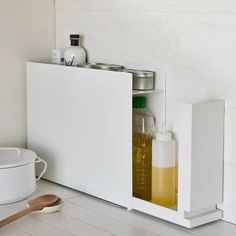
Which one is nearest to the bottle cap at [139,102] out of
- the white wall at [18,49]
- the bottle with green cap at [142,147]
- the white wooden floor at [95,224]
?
the bottle with green cap at [142,147]

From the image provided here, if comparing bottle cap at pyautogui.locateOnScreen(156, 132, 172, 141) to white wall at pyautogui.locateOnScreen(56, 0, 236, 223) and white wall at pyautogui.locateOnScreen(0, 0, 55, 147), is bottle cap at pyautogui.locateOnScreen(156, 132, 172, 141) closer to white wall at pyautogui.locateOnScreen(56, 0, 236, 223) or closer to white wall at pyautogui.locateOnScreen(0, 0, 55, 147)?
white wall at pyautogui.locateOnScreen(56, 0, 236, 223)

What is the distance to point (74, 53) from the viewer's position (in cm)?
158

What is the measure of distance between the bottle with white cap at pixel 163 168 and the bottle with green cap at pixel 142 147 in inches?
1.5

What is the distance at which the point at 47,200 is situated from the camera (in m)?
1.38

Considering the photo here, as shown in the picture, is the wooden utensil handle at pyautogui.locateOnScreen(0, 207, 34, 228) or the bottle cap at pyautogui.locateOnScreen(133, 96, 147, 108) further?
the bottle cap at pyautogui.locateOnScreen(133, 96, 147, 108)

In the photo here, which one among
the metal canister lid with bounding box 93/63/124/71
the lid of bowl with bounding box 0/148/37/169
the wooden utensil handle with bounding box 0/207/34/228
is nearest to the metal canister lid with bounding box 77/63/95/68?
the metal canister lid with bounding box 93/63/124/71

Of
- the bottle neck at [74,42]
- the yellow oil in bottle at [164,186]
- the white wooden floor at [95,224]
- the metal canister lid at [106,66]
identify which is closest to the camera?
the white wooden floor at [95,224]

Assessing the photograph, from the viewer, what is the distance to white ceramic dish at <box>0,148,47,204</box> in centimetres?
141

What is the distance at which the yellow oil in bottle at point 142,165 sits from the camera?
1395 mm

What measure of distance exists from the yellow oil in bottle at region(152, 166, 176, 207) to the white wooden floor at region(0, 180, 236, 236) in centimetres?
5

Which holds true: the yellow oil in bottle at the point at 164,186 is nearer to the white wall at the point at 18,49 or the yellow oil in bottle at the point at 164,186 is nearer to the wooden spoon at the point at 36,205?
the wooden spoon at the point at 36,205

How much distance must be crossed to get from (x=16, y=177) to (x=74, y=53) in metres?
0.37

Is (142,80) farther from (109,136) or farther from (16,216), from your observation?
(16,216)

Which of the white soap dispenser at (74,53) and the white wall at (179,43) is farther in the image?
the white soap dispenser at (74,53)
